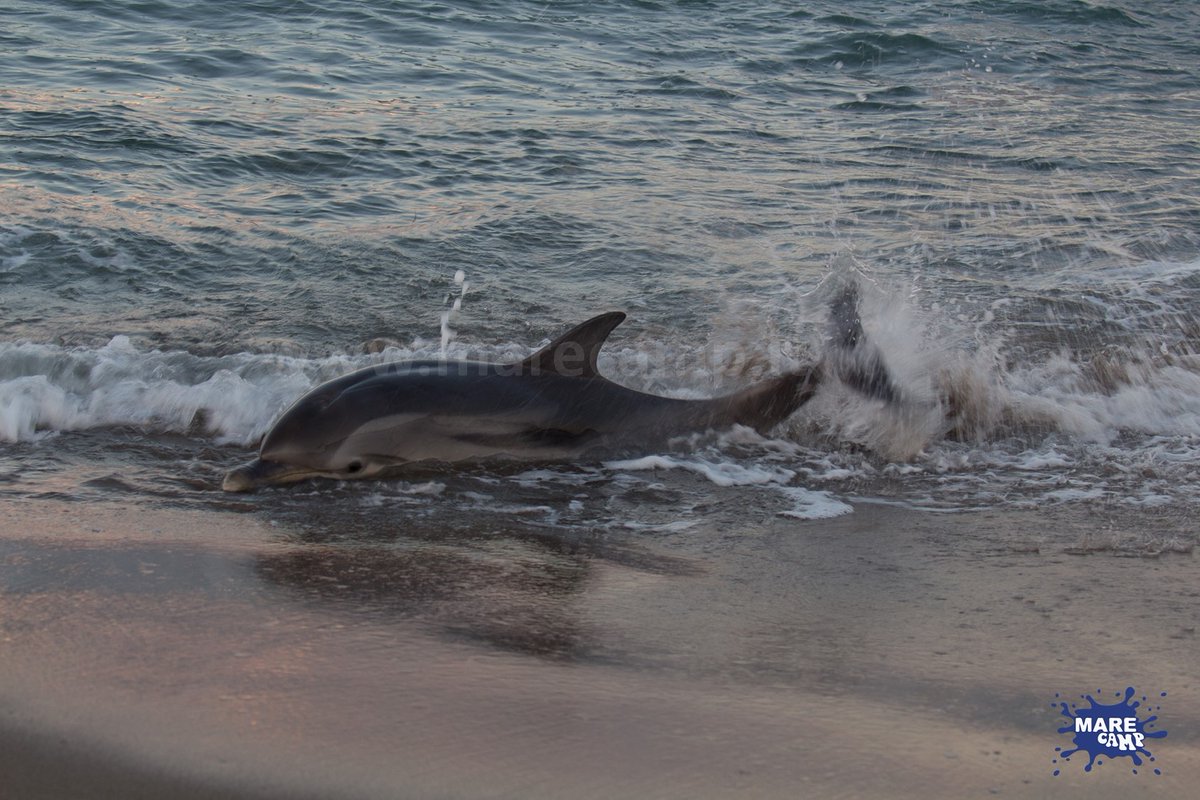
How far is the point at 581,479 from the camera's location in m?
5.84

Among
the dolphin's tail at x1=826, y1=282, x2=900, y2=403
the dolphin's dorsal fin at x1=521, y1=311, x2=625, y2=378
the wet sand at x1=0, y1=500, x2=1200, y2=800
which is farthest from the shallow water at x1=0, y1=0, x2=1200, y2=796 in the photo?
the dolphin's dorsal fin at x1=521, y1=311, x2=625, y2=378

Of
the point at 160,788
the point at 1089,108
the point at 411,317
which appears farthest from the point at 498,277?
the point at 1089,108

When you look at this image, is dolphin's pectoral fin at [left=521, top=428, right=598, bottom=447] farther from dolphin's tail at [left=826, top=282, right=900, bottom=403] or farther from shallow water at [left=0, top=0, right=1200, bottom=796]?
dolphin's tail at [left=826, top=282, right=900, bottom=403]

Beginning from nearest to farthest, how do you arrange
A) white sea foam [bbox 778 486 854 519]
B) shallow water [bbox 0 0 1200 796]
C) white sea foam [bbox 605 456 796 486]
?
shallow water [bbox 0 0 1200 796] < white sea foam [bbox 778 486 854 519] < white sea foam [bbox 605 456 796 486]

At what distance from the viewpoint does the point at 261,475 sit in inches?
216

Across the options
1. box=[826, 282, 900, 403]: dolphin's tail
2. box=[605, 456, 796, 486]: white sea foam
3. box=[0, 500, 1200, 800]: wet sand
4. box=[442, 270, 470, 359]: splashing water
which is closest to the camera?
box=[0, 500, 1200, 800]: wet sand

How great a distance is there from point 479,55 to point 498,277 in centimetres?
812

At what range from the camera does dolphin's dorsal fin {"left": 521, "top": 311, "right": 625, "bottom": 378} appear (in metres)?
6.00

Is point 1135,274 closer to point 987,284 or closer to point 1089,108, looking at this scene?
point 987,284

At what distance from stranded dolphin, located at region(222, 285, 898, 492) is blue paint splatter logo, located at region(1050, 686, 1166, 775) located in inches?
124

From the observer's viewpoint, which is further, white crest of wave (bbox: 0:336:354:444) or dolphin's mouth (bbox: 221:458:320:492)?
white crest of wave (bbox: 0:336:354:444)

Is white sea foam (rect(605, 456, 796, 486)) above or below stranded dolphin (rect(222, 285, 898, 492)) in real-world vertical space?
below

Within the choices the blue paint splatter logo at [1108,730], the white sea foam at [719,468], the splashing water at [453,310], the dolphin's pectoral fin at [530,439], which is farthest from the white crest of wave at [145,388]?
the blue paint splatter logo at [1108,730]

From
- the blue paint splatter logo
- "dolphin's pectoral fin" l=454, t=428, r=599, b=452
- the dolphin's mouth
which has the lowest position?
the dolphin's mouth
